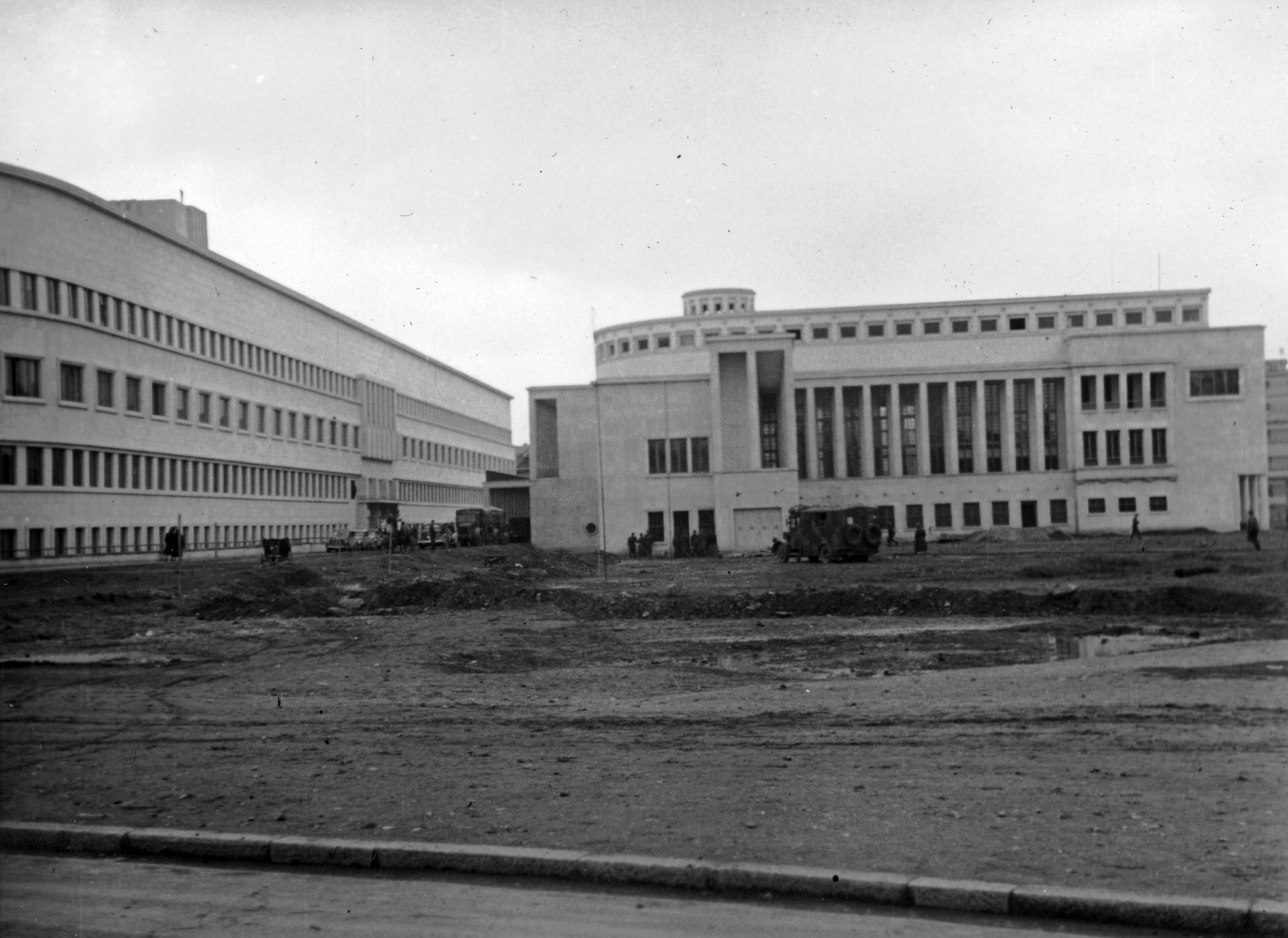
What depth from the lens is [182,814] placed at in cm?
972

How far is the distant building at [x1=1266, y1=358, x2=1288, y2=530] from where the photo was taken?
72.3 metres

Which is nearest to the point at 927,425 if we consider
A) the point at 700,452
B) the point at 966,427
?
the point at 966,427

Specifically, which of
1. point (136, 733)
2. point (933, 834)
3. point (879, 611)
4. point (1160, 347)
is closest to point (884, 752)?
point (933, 834)

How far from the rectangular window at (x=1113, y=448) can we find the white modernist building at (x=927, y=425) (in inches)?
6.2

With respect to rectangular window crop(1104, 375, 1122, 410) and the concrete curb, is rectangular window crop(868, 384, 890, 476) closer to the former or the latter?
rectangular window crop(1104, 375, 1122, 410)

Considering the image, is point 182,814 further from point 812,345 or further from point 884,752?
point 812,345

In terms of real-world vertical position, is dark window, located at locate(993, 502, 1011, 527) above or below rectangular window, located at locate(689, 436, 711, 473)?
below

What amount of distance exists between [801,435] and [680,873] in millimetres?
94124

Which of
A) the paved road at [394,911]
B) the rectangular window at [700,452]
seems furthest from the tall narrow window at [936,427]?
the paved road at [394,911]

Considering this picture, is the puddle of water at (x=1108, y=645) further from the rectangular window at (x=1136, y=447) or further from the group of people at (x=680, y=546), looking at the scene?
the rectangular window at (x=1136, y=447)

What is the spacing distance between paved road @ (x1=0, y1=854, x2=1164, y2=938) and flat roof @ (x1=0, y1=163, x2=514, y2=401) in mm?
40499

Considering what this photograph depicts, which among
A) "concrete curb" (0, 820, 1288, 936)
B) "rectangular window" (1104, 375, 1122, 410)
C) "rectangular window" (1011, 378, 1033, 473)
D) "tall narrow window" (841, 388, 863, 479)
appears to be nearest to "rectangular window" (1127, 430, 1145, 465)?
"rectangular window" (1104, 375, 1122, 410)

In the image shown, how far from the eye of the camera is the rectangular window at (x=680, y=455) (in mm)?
80000

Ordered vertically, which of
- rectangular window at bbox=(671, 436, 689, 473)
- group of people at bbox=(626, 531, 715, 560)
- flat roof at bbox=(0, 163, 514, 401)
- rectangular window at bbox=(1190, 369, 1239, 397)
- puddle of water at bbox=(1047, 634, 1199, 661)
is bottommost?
puddle of water at bbox=(1047, 634, 1199, 661)
